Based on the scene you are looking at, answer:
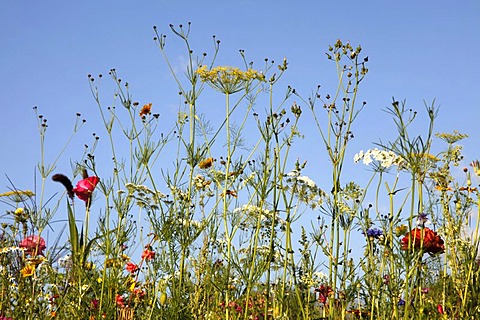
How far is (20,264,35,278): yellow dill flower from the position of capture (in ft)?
13.3

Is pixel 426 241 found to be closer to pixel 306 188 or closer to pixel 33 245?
pixel 306 188

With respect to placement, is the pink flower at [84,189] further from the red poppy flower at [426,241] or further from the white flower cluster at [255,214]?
the red poppy flower at [426,241]

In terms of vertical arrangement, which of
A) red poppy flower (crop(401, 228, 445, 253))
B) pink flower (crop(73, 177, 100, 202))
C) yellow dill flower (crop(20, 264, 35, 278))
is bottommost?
yellow dill flower (crop(20, 264, 35, 278))

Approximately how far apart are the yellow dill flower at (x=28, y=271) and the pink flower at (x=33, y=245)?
12.5 inches

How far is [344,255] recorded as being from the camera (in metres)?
3.31

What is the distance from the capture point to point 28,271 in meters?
4.12

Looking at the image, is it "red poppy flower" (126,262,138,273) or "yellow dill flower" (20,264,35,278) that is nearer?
"yellow dill flower" (20,264,35,278)

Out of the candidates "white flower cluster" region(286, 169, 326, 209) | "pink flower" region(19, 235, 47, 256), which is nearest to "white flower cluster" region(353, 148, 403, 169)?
"white flower cluster" region(286, 169, 326, 209)

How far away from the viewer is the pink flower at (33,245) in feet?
14.8

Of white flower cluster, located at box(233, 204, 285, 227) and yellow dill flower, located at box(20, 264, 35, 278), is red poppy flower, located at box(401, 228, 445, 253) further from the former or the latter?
yellow dill flower, located at box(20, 264, 35, 278)

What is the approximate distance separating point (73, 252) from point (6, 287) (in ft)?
1.82

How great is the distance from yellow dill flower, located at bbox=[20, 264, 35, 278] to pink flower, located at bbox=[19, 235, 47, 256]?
0.32 m

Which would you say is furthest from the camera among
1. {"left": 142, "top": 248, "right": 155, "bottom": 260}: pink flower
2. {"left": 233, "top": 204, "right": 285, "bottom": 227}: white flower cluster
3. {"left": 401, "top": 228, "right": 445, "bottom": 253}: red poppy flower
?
{"left": 142, "top": 248, "right": 155, "bottom": 260}: pink flower

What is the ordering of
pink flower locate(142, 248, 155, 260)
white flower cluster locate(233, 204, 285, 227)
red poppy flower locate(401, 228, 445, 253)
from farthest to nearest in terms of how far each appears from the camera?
pink flower locate(142, 248, 155, 260), white flower cluster locate(233, 204, 285, 227), red poppy flower locate(401, 228, 445, 253)
